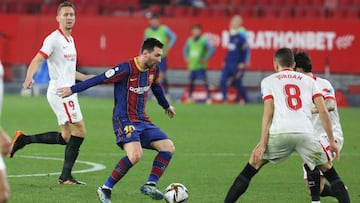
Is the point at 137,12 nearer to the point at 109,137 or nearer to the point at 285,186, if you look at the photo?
the point at 109,137

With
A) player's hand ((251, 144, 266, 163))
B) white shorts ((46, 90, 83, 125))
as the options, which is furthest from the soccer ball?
white shorts ((46, 90, 83, 125))

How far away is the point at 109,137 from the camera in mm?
18328

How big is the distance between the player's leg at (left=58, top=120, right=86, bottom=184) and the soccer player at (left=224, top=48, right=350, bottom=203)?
9.90 feet

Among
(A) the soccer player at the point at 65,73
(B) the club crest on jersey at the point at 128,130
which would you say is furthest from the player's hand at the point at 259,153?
(A) the soccer player at the point at 65,73

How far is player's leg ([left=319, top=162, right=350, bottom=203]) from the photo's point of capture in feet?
31.7

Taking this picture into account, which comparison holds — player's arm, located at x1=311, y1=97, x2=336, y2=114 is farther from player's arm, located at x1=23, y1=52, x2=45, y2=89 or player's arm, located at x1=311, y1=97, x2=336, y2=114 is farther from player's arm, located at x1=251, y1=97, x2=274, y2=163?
player's arm, located at x1=23, y1=52, x2=45, y2=89

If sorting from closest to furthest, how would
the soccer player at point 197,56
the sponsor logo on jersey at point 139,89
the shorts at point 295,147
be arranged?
the shorts at point 295,147 → the sponsor logo on jersey at point 139,89 → the soccer player at point 197,56

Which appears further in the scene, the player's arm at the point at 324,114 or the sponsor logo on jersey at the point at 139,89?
the sponsor logo on jersey at the point at 139,89

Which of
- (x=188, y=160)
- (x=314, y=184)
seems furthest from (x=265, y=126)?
(x=188, y=160)

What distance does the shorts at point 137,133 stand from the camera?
1073cm

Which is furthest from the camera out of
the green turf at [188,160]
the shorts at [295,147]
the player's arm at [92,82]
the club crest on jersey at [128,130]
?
the green turf at [188,160]

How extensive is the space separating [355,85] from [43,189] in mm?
18651

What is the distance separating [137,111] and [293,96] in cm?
204

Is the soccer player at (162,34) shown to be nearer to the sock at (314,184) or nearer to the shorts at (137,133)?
the shorts at (137,133)
